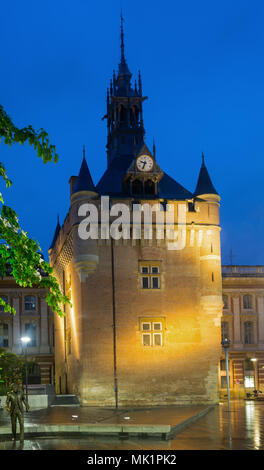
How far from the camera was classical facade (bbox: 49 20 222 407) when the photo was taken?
38.5m

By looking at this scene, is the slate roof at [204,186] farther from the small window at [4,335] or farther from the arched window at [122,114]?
the small window at [4,335]

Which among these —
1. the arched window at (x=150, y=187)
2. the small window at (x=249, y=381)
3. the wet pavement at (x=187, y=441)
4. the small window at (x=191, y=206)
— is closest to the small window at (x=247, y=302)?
the small window at (x=249, y=381)

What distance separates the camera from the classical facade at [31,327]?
6438 cm

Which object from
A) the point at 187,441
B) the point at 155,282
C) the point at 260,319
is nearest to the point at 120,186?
the point at 155,282

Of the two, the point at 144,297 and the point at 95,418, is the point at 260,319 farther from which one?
the point at 95,418

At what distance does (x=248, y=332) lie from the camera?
67125mm

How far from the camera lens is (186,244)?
41062 millimetres

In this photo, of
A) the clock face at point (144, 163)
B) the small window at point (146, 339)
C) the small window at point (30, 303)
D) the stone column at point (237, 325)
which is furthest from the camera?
the small window at point (30, 303)

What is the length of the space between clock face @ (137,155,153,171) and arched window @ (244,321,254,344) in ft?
102

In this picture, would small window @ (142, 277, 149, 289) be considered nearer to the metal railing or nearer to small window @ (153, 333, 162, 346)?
small window @ (153, 333, 162, 346)

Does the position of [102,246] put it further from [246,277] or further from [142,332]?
[246,277]

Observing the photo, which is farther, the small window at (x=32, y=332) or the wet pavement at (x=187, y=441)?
the small window at (x=32, y=332)

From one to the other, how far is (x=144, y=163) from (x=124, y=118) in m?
7.81

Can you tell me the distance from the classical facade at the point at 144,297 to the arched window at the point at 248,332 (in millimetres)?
27324
